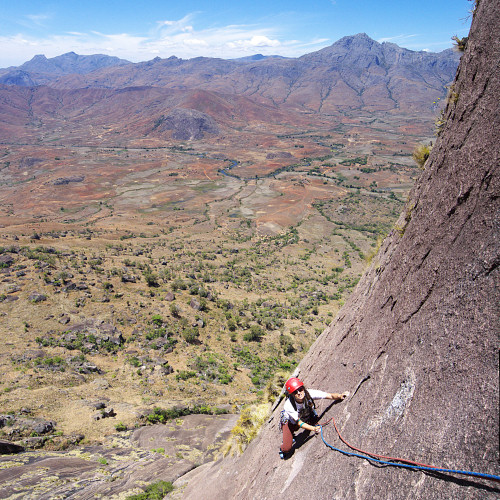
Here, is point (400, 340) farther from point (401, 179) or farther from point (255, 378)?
point (401, 179)

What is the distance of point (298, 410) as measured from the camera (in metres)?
5.40

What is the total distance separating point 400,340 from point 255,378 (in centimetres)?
1956

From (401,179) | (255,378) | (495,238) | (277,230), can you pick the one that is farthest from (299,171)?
(495,238)

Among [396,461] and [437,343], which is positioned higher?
[437,343]

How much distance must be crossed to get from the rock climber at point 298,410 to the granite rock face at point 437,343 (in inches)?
8.3

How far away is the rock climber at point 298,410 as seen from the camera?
515cm

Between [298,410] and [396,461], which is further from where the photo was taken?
[298,410]

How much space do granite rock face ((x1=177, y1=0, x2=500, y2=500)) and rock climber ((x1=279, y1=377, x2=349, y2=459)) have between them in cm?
21

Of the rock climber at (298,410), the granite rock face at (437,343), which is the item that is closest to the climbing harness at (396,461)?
the granite rock face at (437,343)

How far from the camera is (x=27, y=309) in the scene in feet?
80.5

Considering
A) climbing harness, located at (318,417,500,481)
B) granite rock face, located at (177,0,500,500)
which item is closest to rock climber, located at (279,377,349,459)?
granite rock face, located at (177,0,500,500)

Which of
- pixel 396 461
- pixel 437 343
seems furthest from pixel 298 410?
pixel 437 343

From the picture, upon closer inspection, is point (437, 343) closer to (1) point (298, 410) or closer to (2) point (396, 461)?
(2) point (396, 461)

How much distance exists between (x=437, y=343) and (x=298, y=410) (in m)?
2.78
